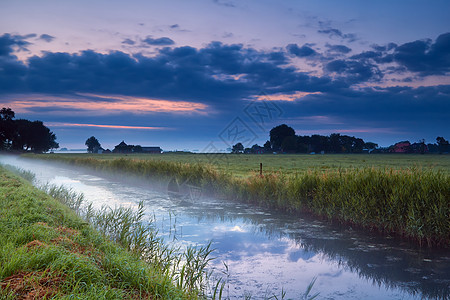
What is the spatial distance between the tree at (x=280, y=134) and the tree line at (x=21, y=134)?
71.4m

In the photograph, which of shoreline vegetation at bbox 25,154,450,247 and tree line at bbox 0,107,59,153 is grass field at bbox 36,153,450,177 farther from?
tree line at bbox 0,107,59,153

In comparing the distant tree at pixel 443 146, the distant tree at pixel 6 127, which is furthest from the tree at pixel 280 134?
the distant tree at pixel 6 127

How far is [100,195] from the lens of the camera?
1558 cm

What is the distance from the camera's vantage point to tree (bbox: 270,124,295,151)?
374 feet

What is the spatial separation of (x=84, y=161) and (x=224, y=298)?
33.8m

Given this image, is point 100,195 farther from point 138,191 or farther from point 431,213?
point 431,213

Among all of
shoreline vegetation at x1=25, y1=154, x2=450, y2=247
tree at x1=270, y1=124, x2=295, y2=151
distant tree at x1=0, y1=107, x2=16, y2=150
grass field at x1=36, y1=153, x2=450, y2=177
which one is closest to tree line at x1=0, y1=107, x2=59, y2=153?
distant tree at x1=0, y1=107, x2=16, y2=150

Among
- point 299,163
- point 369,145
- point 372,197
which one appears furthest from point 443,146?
point 372,197

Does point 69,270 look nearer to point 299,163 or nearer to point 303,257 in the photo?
point 303,257

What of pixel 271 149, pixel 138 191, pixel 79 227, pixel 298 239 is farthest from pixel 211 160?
pixel 271 149

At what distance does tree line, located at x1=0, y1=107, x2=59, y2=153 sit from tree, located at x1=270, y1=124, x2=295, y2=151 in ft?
234

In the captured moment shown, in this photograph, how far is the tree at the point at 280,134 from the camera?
113925mm

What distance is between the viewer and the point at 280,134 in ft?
375

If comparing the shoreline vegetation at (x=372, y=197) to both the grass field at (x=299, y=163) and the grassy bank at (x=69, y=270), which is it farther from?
the grassy bank at (x=69, y=270)
